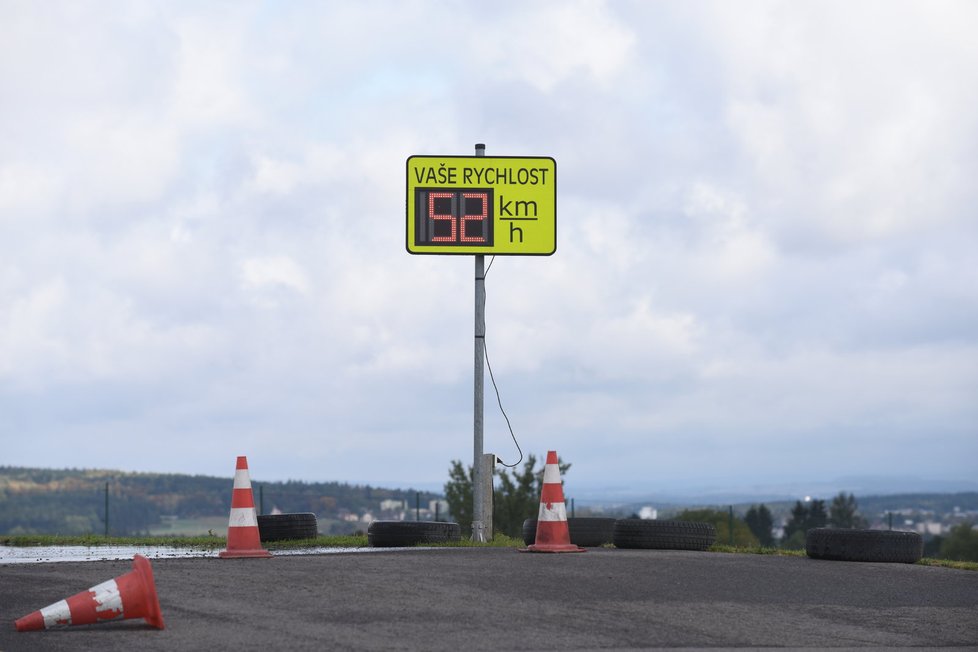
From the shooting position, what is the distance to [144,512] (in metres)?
79.8

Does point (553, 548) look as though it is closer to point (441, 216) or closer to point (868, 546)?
point (868, 546)

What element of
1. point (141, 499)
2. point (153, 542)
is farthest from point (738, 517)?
point (153, 542)

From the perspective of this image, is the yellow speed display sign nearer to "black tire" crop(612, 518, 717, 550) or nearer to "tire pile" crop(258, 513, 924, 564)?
"tire pile" crop(258, 513, 924, 564)

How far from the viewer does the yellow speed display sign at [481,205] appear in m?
17.7

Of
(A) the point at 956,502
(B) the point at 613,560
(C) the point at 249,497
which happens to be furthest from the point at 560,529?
(A) the point at 956,502

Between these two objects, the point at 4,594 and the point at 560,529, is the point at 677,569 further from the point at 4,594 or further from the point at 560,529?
the point at 4,594

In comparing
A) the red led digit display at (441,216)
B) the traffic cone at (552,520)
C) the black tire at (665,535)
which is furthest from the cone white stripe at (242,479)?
the red led digit display at (441,216)

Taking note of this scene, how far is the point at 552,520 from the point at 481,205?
5.81 meters

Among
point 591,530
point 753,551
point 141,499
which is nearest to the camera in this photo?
point 753,551

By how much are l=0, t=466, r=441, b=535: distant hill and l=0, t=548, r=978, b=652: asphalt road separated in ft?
51.0

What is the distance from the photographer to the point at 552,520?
13.5 meters

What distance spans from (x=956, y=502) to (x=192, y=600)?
198639mm

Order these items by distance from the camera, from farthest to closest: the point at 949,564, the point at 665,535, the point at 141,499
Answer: the point at 141,499, the point at 665,535, the point at 949,564

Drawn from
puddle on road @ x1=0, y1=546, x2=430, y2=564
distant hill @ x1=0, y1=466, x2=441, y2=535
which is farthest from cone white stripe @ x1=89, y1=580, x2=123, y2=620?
distant hill @ x1=0, y1=466, x2=441, y2=535
